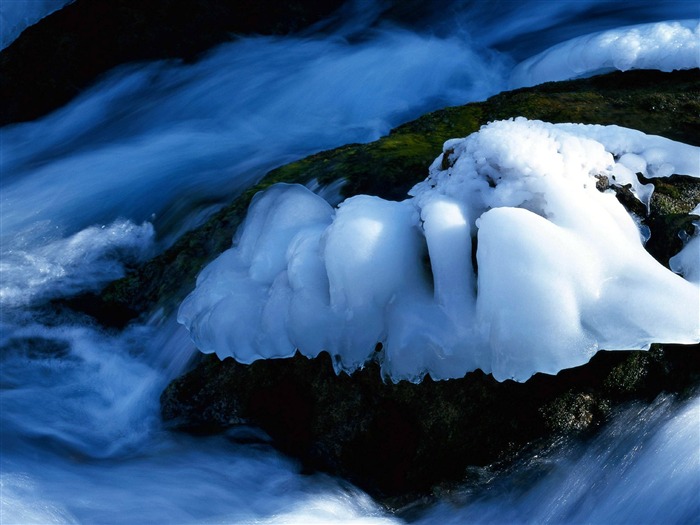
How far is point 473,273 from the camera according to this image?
8.68 feet

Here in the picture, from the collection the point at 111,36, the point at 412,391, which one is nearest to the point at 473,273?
the point at 412,391

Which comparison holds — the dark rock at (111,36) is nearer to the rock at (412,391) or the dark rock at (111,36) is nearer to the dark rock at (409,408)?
the rock at (412,391)

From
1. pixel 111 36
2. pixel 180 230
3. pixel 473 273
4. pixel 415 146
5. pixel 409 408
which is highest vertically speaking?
pixel 111 36

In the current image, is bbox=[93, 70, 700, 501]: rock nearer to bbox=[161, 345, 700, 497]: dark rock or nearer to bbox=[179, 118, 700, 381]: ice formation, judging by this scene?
bbox=[161, 345, 700, 497]: dark rock

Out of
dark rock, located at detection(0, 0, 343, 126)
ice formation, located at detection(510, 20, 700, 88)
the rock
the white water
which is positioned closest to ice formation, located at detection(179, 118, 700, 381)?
the rock

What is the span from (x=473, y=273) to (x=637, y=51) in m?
2.90

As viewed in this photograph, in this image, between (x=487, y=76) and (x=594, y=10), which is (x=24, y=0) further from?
(x=594, y=10)

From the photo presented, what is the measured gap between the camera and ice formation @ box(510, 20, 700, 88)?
4633 millimetres

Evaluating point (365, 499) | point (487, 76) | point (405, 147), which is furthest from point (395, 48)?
point (365, 499)

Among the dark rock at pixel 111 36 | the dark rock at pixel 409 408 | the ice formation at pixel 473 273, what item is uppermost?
the dark rock at pixel 111 36

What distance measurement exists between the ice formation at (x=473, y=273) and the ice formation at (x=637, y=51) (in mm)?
1581

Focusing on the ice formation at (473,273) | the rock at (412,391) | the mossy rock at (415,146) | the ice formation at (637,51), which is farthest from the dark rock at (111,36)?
the ice formation at (473,273)

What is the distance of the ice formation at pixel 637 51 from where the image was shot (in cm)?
463

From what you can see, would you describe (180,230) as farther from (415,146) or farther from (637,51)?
(637,51)
